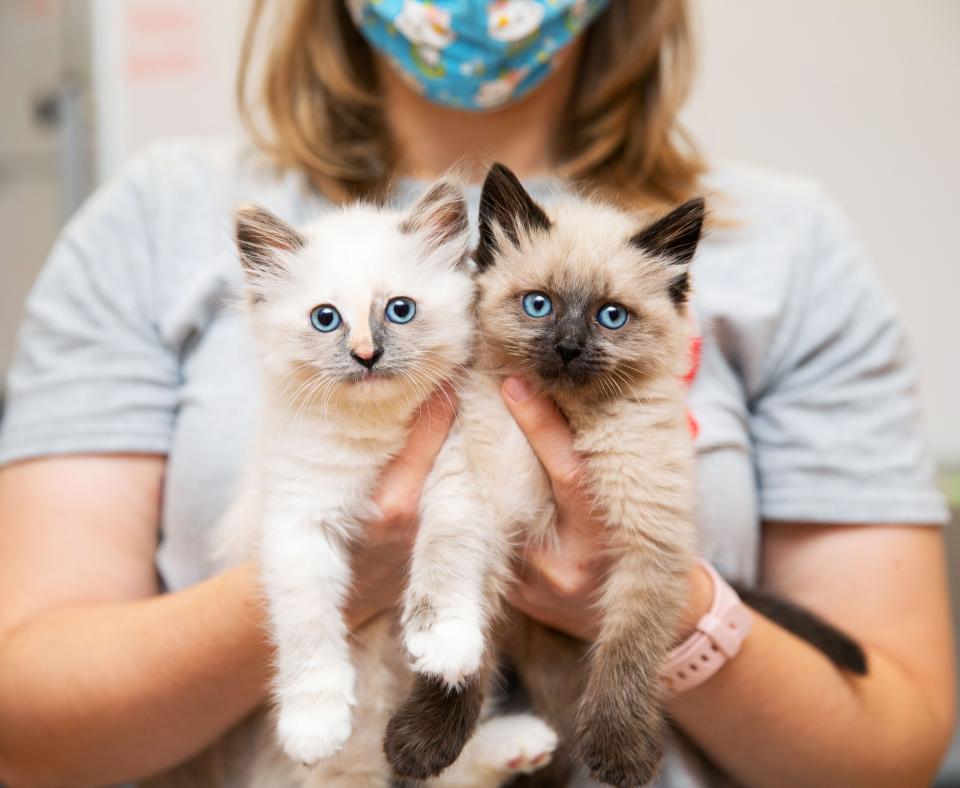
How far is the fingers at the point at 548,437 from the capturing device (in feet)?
3.43

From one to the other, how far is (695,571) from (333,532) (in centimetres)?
48

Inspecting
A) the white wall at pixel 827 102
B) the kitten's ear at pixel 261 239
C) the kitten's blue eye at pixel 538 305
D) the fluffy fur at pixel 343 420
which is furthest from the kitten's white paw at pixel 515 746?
the white wall at pixel 827 102

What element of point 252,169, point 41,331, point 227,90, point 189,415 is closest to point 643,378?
point 189,415

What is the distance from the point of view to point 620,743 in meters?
0.95

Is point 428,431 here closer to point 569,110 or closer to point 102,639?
point 102,639

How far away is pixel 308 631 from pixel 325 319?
390 mm

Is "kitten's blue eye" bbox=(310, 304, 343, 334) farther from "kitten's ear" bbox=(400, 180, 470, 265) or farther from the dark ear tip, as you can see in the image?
the dark ear tip

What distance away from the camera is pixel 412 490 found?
3.50 ft

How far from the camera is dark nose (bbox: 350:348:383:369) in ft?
3.31

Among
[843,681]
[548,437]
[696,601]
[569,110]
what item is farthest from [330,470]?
[569,110]

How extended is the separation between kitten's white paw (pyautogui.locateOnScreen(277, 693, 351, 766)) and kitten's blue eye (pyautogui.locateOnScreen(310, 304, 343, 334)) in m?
0.45

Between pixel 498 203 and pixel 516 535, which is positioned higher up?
pixel 498 203

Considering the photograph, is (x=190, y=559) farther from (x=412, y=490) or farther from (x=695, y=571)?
(x=695, y=571)

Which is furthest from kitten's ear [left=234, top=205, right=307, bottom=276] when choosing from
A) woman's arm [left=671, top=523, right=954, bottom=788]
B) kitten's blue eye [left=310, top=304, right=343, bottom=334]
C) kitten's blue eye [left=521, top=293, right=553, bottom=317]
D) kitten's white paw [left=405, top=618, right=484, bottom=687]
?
woman's arm [left=671, top=523, right=954, bottom=788]
